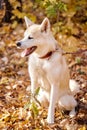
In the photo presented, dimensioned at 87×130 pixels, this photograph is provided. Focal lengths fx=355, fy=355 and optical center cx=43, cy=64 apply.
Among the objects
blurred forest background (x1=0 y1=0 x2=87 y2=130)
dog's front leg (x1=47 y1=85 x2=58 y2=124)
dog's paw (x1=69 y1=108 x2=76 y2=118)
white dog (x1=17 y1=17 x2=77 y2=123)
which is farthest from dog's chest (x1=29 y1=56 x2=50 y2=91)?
dog's paw (x1=69 y1=108 x2=76 y2=118)

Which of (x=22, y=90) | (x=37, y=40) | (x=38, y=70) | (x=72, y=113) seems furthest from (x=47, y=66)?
(x=22, y=90)

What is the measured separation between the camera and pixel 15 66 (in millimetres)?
6328

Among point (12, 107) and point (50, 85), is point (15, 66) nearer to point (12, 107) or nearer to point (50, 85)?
point (12, 107)

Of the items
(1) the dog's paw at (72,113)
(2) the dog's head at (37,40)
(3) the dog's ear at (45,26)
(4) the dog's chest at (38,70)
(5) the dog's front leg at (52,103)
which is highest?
(3) the dog's ear at (45,26)

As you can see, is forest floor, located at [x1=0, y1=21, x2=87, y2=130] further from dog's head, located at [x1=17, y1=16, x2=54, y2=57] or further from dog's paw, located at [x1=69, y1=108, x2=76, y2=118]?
dog's head, located at [x1=17, y1=16, x2=54, y2=57]

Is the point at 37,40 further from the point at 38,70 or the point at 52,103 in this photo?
the point at 52,103

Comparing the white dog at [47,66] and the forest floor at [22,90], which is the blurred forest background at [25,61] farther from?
the white dog at [47,66]

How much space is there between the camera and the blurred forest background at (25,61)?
4.57 meters

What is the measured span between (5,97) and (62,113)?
1031 mm

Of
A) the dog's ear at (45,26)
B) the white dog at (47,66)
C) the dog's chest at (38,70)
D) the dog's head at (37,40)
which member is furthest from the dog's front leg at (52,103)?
the dog's ear at (45,26)

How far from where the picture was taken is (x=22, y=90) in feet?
18.1

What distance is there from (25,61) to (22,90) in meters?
1.02

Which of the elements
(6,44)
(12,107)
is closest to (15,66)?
(6,44)

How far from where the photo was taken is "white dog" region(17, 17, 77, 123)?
4184mm
